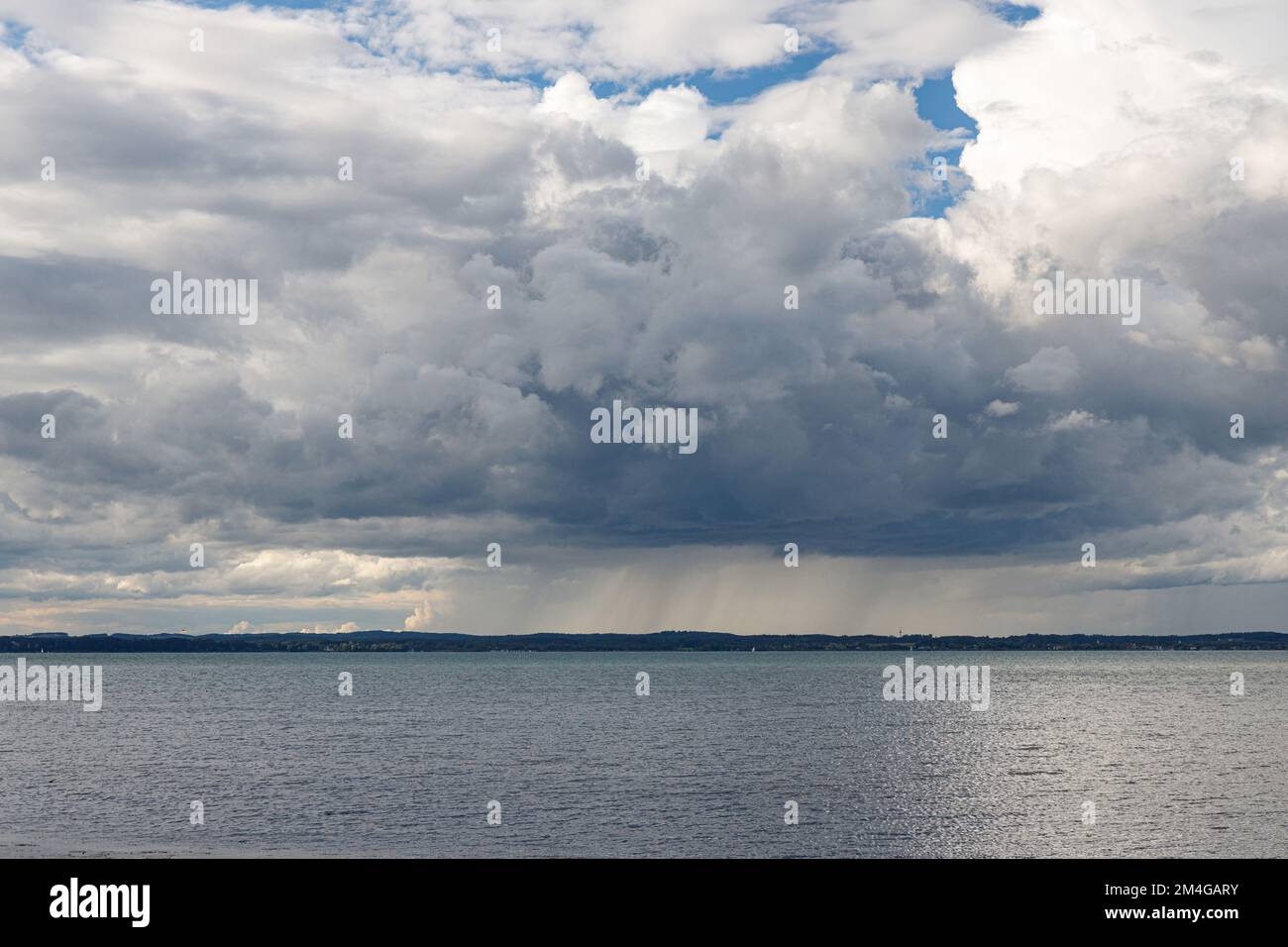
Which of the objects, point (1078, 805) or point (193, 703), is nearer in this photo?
point (1078, 805)

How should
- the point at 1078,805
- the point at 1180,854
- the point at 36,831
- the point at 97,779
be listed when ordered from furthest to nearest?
the point at 97,779, the point at 1078,805, the point at 36,831, the point at 1180,854

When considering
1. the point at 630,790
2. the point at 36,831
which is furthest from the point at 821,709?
the point at 36,831

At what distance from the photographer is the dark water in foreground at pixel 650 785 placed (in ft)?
184

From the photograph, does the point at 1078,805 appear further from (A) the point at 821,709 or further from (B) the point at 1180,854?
(A) the point at 821,709

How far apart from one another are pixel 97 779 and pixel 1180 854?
229 ft

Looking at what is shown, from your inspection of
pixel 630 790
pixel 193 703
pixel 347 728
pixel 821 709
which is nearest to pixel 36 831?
pixel 630 790

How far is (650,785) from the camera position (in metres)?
74.9

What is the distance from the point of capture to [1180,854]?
52.9 metres

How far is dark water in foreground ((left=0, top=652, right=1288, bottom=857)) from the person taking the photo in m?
56.1

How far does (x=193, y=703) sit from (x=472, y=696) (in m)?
44.2
